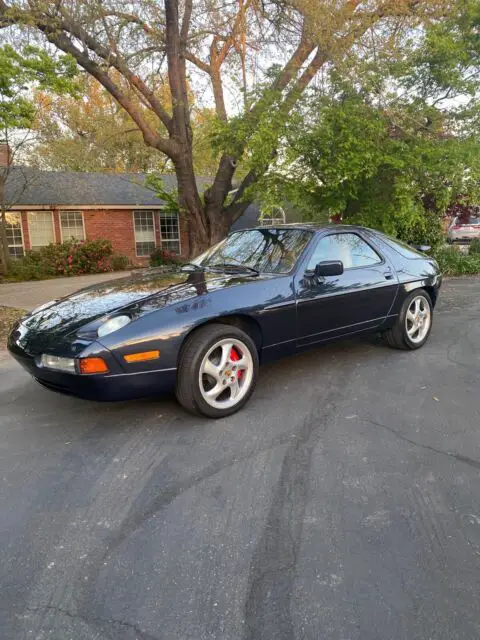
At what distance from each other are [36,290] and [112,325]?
9.42 meters

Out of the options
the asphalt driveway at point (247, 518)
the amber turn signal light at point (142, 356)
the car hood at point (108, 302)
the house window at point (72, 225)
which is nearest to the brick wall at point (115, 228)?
the house window at point (72, 225)

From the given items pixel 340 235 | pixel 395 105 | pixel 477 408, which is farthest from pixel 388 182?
pixel 477 408

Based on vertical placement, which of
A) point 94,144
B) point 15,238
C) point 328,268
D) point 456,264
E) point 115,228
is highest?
point 94,144

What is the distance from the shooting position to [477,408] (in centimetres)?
377

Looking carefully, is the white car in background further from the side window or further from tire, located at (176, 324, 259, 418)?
tire, located at (176, 324, 259, 418)

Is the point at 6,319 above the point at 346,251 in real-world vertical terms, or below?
below

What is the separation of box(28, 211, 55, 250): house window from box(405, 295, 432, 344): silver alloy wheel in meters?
15.7

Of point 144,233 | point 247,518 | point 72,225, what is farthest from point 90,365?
point 144,233

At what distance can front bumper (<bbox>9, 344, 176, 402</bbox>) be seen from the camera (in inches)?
123

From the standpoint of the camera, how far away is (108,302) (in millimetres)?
3725

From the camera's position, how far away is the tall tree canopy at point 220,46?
9.11 meters

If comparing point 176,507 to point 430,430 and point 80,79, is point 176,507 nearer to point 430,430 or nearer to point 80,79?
point 430,430

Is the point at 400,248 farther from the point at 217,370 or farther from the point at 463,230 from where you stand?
the point at 463,230

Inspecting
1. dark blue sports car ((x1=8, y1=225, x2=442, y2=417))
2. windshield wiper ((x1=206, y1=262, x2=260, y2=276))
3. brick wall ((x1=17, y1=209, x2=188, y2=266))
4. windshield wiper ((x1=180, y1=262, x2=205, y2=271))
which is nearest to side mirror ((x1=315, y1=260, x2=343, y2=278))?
dark blue sports car ((x1=8, y1=225, x2=442, y2=417))
